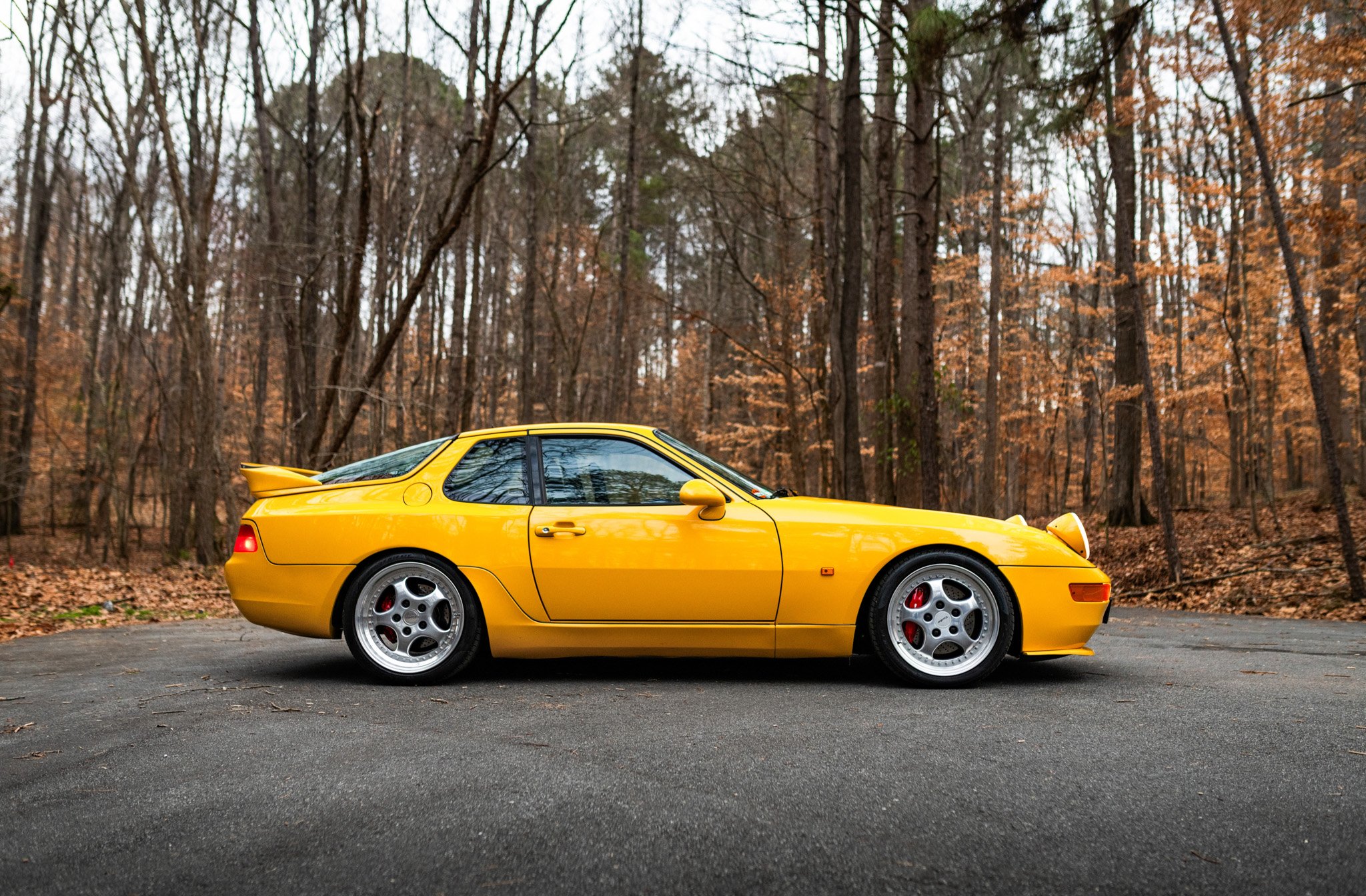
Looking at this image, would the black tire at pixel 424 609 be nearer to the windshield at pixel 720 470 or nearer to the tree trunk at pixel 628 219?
the windshield at pixel 720 470

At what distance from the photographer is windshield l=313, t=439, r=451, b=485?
17.0 feet

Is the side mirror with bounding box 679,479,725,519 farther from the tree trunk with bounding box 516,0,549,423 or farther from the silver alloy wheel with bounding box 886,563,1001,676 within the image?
the tree trunk with bounding box 516,0,549,423

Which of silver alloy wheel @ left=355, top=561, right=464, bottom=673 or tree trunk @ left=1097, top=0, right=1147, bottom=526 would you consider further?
tree trunk @ left=1097, top=0, right=1147, bottom=526

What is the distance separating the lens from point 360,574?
4.92 meters

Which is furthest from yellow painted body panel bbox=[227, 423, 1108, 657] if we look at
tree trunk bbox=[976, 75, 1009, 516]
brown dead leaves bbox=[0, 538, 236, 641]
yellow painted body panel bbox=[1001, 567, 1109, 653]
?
tree trunk bbox=[976, 75, 1009, 516]

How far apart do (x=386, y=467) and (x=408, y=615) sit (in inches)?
34.5

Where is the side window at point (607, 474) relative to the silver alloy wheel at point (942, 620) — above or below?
above

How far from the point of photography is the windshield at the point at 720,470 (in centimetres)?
497

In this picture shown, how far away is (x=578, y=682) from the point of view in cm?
480

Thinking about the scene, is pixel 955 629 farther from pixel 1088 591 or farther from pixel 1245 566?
pixel 1245 566

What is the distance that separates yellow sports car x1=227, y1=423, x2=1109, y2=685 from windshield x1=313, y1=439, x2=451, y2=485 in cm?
12

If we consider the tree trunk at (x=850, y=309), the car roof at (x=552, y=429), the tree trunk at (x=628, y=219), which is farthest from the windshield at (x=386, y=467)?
the tree trunk at (x=628, y=219)

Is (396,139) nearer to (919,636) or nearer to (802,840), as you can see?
(919,636)

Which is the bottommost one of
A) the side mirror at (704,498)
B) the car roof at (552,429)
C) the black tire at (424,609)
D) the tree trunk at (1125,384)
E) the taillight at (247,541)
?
the black tire at (424,609)
